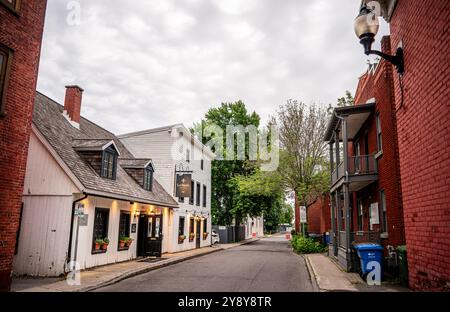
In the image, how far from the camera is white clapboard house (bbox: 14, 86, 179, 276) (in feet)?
41.8

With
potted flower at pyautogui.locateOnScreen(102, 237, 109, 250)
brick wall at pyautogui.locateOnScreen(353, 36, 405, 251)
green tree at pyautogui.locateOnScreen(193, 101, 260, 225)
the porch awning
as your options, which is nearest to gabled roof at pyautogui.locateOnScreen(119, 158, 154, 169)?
potted flower at pyautogui.locateOnScreen(102, 237, 109, 250)

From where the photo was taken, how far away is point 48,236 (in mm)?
12844

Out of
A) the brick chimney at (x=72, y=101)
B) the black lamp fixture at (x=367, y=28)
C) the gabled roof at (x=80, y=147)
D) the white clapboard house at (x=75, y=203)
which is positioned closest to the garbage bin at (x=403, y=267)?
the black lamp fixture at (x=367, y=28)

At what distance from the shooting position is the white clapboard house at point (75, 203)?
12742 mm

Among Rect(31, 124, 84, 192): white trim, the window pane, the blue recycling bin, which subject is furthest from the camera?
the window pane

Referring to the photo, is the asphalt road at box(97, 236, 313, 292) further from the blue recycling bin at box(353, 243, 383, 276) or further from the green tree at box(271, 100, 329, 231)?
the green tree at box(271, 100, 329, 231)

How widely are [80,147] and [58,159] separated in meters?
2.55

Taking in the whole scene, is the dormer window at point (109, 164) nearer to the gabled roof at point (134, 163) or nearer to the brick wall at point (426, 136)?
the gabled roof at point (134, 163)

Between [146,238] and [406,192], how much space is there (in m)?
14.2

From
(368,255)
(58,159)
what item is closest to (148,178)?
(58,159)

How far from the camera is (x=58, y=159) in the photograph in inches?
517

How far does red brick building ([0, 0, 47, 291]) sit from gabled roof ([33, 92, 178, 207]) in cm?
348
